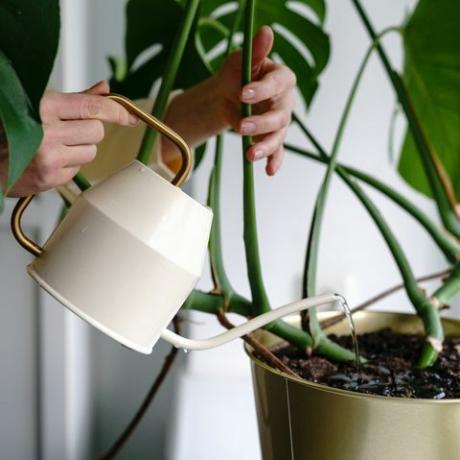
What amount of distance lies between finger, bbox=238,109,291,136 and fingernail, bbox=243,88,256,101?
0.02m

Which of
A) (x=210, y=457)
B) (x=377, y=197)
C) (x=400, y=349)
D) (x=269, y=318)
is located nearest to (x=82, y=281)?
(x=269, y=318)

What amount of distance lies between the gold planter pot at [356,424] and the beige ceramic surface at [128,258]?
0.13 m

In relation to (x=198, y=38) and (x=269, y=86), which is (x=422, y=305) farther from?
(x=198, y=38)

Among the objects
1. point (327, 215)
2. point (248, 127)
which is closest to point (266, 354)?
point (248, 127)

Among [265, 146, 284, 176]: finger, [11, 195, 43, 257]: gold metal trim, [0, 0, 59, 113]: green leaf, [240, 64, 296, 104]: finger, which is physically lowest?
[265, 146, 284, 176]: finger

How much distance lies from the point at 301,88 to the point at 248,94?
1.17 ft

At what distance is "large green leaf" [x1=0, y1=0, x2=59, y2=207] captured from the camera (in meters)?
0.27

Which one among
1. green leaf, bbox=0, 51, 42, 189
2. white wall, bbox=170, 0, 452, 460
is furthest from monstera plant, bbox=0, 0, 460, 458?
white wall, bbox=170, 0, 452, 460

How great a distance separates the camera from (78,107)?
35 cm

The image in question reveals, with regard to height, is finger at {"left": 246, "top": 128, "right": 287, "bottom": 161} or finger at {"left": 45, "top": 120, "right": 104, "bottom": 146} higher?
finger at {"left": 45, "top": 120, "right": 104, "bottom": 146}

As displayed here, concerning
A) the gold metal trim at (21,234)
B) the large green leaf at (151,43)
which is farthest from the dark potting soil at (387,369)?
the large green leaf at (151,43)

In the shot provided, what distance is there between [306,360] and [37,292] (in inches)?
21.7

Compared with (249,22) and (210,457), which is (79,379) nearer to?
(210,457)

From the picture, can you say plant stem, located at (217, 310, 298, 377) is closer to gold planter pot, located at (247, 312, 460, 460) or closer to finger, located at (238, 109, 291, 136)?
gold planter pot, located at (247, 312, 460, 460)
